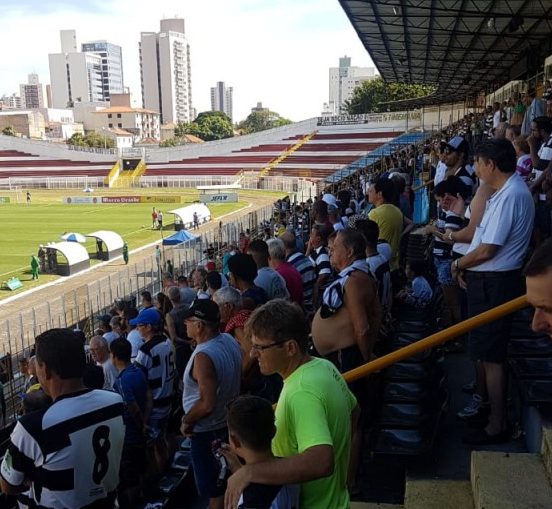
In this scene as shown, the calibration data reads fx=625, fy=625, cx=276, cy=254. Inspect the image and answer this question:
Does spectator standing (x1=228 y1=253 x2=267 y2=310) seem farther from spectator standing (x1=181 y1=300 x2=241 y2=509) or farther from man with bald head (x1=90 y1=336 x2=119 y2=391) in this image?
man with bald head (x1=90 y1=336 x2=119 y2=391)

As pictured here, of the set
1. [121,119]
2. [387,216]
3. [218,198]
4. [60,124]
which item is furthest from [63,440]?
[60,124]

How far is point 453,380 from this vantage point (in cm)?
505

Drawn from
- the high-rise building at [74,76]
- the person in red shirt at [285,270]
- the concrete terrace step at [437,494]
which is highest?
the high-rise building at [74,76]

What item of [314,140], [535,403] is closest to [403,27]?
[535,403]

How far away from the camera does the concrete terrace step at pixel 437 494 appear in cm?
302

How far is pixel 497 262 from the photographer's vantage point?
12.3 ft

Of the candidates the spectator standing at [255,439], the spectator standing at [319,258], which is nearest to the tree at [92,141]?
the spectator standing at [319,258]

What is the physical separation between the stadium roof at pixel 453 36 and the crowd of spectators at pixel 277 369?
1325cm

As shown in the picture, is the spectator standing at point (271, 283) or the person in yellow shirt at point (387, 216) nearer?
the spectator standing at point (271, 283)

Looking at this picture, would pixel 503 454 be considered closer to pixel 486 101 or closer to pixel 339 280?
pixel 339 280

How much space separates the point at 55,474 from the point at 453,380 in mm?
3409

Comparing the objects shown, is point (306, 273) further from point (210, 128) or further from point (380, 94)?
point (210, 128)

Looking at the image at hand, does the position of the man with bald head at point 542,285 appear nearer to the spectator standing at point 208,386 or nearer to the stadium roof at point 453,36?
the spectator standing at point 208,386

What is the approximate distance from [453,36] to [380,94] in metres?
51.6
